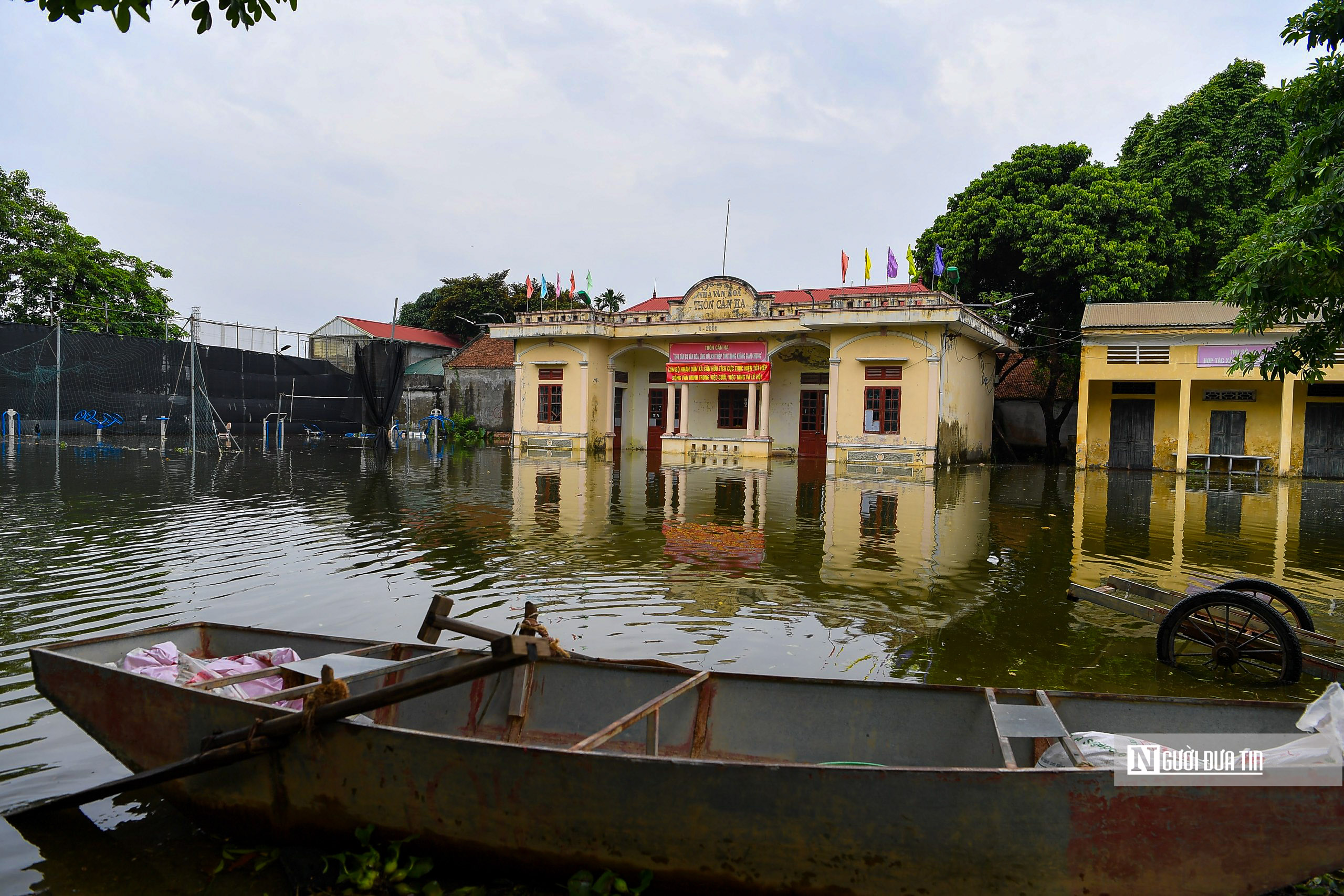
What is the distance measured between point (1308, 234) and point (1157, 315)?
15233 millimetres

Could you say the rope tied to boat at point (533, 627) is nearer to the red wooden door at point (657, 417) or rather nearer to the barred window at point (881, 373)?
the barred window at point (881, 373)

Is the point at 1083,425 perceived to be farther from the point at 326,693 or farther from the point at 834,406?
the point at 326,693

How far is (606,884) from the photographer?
267cm

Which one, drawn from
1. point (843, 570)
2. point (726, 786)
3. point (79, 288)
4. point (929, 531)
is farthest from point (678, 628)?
point (79, 288)

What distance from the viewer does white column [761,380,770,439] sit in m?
23.5

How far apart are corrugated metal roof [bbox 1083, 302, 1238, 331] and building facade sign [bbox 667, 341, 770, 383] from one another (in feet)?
27.5

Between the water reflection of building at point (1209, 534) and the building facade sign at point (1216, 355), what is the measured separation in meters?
3.95

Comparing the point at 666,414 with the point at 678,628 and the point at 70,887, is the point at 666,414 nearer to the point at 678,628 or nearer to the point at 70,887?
the point at 678,628

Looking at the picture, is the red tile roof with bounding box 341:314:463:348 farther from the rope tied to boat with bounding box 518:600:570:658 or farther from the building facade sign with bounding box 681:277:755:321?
the rope tied to boat with bounding box 518:600:570:658

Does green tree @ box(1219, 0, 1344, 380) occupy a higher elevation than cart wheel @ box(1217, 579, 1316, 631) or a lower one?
higher

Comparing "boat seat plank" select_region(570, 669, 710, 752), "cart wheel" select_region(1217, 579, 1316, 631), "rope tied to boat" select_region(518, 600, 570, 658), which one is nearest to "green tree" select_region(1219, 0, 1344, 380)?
"cart wheel" select_region(1217, 579, 1316, 631)

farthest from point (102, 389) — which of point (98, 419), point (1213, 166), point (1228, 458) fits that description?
point (1213, 166)

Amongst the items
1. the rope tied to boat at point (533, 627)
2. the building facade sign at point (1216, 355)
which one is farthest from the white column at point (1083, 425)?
the rope tied to boat at point (533, 627)

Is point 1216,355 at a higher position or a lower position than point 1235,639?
higher
